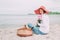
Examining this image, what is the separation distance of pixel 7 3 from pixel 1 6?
0.06 m

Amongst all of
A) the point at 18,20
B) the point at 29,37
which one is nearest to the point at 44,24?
the point at 29,37

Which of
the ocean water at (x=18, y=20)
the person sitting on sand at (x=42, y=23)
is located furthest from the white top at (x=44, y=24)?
the ocean water at (x=18, y=20)

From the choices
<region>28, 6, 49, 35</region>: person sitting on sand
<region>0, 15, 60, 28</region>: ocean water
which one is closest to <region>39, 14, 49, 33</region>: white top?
<region>28, 6, 49, 35</region>: person sitting on sand

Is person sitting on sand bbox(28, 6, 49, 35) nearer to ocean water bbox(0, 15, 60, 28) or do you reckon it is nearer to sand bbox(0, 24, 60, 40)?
sand bbox(0, 24, 60, 40)

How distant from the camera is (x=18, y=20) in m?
1.41

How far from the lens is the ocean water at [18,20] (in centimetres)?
138

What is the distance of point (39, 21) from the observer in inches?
47.0

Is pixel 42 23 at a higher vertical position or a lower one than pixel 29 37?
higher

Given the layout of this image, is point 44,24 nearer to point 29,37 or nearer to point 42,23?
point 42,23

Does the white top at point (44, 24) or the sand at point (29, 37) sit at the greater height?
the white top at point (44, 24)

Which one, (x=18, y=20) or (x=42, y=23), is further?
Result: (x=18, y=20)

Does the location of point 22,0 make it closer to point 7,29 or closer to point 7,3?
point 7,3

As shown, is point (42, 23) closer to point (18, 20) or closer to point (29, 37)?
point (29, 37)

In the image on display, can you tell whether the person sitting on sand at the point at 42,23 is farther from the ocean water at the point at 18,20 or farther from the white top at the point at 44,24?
the ocean water at the point at 18,20
